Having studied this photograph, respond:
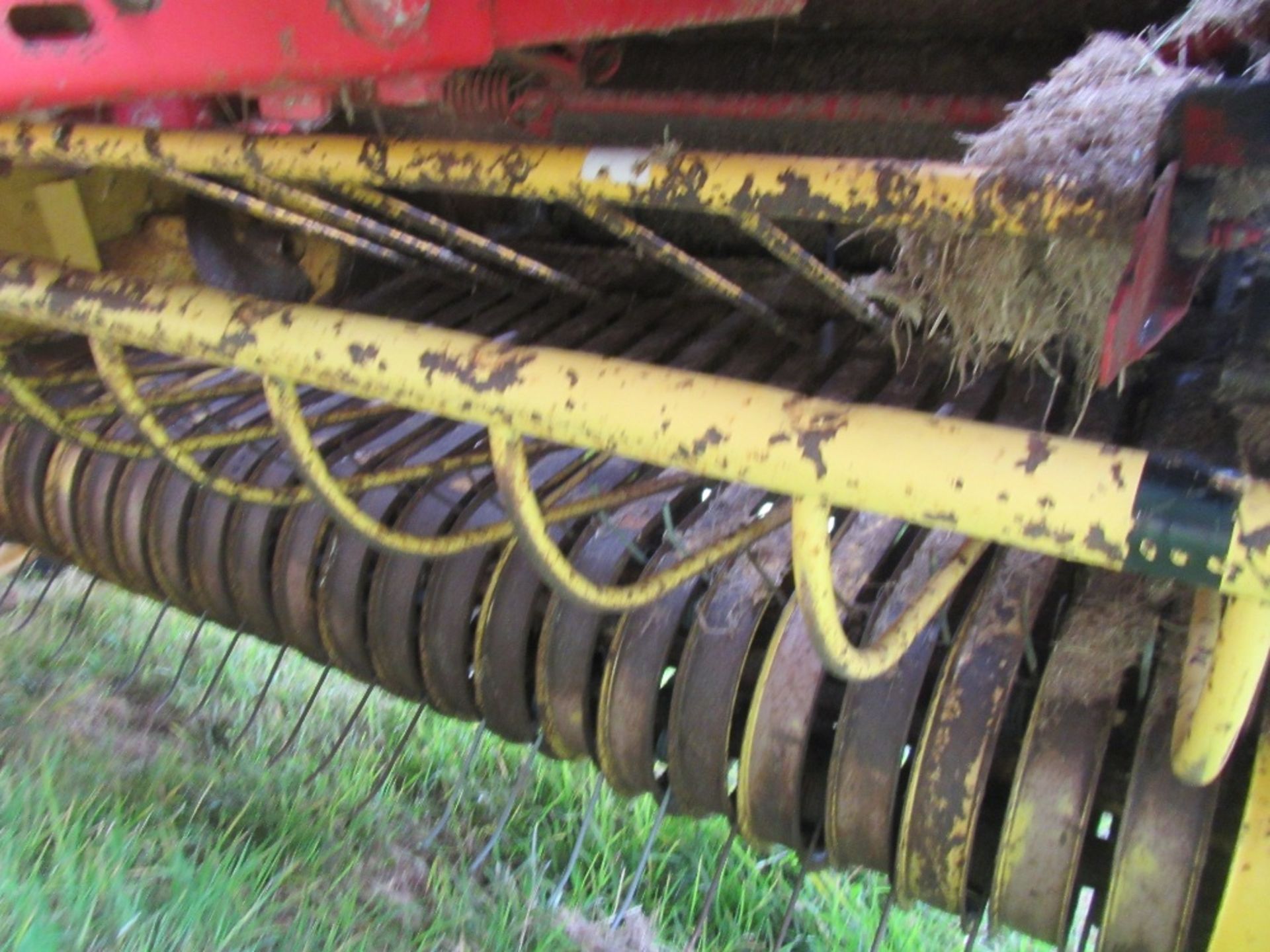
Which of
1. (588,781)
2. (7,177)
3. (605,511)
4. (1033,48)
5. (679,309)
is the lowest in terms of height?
(588,781)

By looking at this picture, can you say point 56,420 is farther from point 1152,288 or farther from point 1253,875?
point 1253,875

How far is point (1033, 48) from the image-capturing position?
162cm

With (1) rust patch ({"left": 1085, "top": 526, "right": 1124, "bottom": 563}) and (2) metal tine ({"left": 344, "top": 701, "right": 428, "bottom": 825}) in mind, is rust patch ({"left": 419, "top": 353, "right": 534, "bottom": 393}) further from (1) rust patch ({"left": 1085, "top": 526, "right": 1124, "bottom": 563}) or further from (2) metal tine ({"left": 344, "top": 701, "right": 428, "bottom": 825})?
(2) metal tine ({"left": 344, "top": 701, "right": 428, "bottom": 825})

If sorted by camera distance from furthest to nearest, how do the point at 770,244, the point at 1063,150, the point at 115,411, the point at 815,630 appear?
the point at 115,411, the point at 770,244, the point at 815,630, the point at 1063,150

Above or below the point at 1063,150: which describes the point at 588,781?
below

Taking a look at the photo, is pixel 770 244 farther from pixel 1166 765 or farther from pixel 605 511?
pixel 1166 765

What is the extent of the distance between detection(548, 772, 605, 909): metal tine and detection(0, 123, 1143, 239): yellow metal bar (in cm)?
110

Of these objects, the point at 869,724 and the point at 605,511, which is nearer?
the point at 869,724

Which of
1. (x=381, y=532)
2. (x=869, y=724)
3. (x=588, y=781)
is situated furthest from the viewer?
(x=588, y=781)

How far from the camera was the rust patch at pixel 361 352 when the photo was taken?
39.8 inches

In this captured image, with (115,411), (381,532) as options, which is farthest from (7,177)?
(381,532)

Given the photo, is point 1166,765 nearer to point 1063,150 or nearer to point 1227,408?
→ point 1227,408

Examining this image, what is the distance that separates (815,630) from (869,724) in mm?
316

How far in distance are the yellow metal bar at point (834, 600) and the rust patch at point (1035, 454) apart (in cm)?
17
